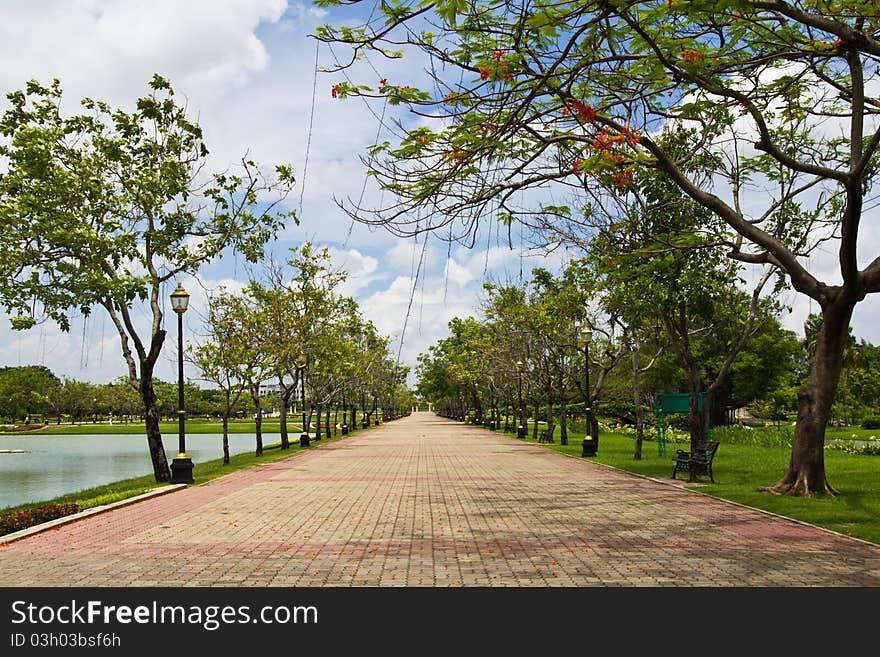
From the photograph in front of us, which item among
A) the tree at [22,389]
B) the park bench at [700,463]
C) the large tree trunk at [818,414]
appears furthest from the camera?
the tree at [22,389]

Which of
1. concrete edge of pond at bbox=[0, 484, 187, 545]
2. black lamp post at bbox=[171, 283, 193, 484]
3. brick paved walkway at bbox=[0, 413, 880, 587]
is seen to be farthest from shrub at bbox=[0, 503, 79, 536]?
black lamp post at bbox=[171, 283, 193, 484]

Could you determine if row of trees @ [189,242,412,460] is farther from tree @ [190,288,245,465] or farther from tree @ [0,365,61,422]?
tree @ [0,365,61,422]

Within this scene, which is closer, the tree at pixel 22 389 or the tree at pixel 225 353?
the tree at pixel 225 353

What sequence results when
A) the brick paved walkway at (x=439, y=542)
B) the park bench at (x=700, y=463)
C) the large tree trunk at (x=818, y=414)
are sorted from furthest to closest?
the park bench at (x=700, y=463), the large tree trunk at (x=818, y=414), the brick paved walkway at (x=439, y=542)

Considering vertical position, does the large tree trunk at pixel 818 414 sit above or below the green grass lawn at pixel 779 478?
above

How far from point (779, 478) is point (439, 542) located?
10.1 metres

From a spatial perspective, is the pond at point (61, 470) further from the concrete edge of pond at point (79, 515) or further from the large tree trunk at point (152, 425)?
the concrete edge of pond at point (79, 515)

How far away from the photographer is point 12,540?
10.4 m

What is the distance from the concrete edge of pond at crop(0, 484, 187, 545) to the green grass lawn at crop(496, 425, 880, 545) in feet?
34.4

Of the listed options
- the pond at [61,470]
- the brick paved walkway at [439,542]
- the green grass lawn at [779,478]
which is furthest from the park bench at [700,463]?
the pond at [61,470]

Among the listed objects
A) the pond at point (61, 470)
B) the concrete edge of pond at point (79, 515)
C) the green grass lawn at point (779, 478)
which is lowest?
the pond at point (61, 470)

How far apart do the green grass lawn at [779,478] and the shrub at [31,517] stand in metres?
10.8

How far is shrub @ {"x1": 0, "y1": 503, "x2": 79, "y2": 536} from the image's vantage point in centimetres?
1118

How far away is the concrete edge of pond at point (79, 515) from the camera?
1059 cm
